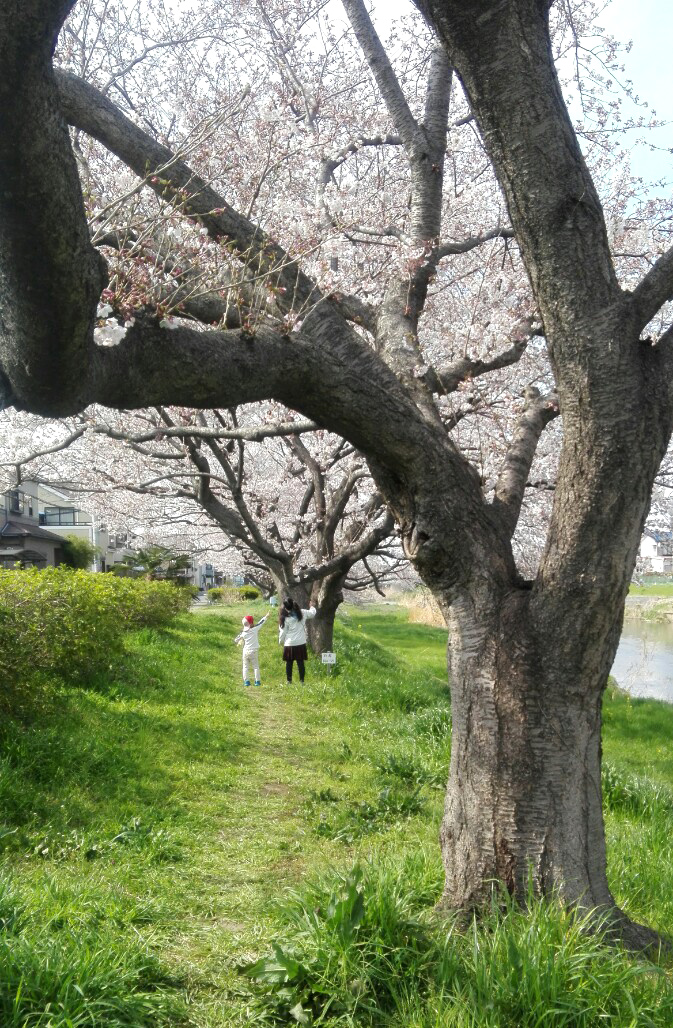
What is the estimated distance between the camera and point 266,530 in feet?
52.6

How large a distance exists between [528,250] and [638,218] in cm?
711

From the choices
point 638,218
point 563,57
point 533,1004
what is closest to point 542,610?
point 533,1004

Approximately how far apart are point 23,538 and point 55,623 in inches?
1035

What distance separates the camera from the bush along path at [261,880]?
2.85m

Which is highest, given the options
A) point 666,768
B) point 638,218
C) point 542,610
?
point 638,218

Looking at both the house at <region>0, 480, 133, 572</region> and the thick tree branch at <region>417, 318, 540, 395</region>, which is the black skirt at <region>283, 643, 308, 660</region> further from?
the house at <region>0, 480, 133, 572</region>

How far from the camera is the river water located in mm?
16953

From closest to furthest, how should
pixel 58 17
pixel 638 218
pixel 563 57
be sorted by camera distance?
pixel 58 17 < pixel 563 57 < pixel 638 218

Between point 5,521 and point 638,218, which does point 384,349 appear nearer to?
point 638,218

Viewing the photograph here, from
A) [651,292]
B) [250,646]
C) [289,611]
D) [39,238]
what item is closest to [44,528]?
[250,646]

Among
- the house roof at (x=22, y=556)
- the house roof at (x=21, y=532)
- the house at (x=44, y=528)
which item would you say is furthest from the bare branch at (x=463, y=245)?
the house roof at (x=21, y=532)

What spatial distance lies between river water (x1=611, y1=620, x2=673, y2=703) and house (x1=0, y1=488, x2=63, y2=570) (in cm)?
2100

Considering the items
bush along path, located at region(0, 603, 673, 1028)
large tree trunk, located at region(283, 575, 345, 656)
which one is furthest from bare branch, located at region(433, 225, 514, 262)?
large tree trunk, located at region(283, 575, 345, 656)

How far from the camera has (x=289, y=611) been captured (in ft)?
37.4
